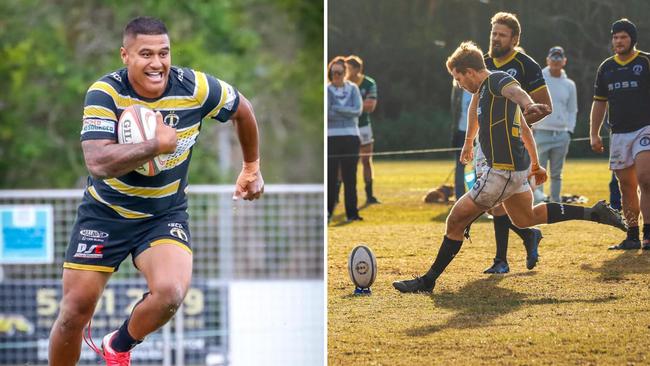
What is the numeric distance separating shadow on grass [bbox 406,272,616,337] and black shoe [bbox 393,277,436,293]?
0.21 feet

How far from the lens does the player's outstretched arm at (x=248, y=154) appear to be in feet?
20.4

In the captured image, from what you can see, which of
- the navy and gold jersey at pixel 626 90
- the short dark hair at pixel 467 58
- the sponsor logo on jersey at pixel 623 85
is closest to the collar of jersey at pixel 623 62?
the navy and gold jersey at pixel 626 90

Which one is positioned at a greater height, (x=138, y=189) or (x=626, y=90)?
(x=626, y=90)

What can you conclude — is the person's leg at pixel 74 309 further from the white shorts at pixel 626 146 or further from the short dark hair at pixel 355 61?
the white shorts at pixel 626 146

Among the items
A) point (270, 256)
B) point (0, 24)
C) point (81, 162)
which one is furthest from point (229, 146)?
point (270, 256)

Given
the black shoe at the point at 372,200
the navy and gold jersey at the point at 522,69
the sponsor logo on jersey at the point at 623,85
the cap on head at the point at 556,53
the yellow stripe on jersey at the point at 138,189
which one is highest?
the cap on head at the point at 556,53

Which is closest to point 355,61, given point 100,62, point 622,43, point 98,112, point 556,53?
point 556,53

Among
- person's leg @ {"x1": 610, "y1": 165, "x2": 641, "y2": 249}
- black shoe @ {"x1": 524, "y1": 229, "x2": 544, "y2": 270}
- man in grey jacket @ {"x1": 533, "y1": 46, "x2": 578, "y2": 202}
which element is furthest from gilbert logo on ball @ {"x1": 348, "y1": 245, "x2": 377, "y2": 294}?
person's leg @ {"x1": 610, "y1": 165, "x2": 641, "y2": 249}

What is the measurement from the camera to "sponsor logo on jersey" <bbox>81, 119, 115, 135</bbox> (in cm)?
564

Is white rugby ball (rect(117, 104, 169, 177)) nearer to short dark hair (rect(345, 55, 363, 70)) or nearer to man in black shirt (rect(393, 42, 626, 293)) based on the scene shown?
short dark hair (rect(345, 55, 363, 70))

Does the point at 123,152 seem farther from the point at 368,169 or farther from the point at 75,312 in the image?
the point at 368,169

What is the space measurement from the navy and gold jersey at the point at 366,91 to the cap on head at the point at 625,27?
1.36 m

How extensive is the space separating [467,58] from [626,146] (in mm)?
1003

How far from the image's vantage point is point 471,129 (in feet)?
21.7
